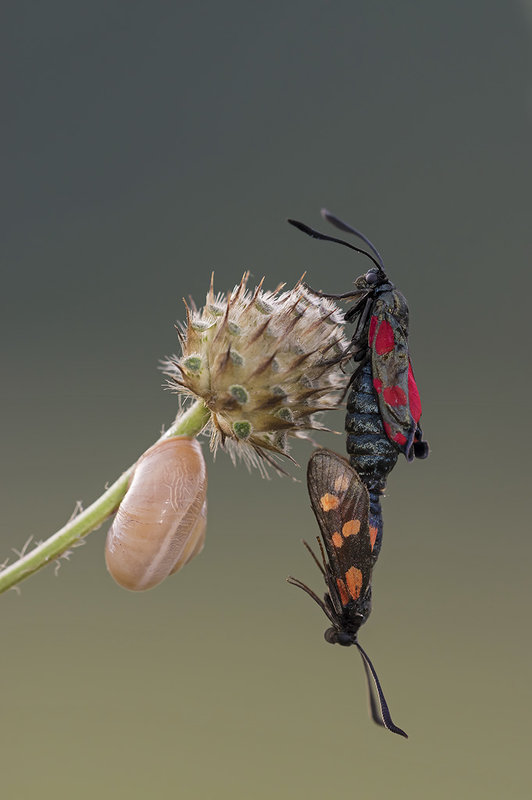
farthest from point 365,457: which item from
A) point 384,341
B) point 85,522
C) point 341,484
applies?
point 85,522

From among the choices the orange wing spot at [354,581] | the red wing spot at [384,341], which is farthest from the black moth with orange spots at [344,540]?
the red wing spot at [384,341]

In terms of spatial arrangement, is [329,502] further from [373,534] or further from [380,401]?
[380,401]

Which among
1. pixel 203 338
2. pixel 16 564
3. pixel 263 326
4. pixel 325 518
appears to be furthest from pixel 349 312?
pixel 16 564

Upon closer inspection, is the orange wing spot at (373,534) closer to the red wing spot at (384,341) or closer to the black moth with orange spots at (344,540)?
the black moth with orange spots at (344,540)

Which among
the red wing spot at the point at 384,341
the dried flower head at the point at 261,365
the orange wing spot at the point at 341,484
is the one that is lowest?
the orange wing spot at the point at 341,484

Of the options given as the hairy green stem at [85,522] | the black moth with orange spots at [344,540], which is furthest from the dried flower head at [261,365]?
the black moth with orange spots at [344,540]

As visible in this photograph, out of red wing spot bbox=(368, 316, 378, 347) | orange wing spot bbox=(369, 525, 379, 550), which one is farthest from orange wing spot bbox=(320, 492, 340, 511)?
red wing spot bbox=(368, 316, 378, 347)

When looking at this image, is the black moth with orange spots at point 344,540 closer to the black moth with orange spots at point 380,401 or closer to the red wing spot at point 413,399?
the black moth with orange spots at point 380,401

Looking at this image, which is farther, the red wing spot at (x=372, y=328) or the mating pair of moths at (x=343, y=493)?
the red wing spot at (x=372, y=328)

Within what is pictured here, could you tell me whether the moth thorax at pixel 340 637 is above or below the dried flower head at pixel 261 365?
below
